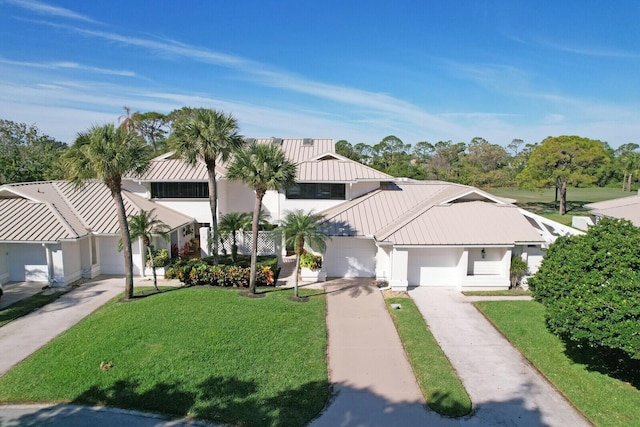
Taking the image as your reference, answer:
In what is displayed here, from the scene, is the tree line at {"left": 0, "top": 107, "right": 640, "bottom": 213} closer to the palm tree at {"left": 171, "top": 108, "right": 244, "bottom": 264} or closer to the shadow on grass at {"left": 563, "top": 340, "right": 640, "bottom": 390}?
the palm tree at {"left": 171, "top": 108, "right": 244, "bottom": 264}

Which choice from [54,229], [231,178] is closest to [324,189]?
[231,178]

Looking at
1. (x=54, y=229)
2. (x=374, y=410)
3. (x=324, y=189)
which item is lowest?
(x=374, y=410)

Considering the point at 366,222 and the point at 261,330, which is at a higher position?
the point at 366,222

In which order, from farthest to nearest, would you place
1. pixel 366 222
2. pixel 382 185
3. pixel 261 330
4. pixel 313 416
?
pixel 382 185 → pixel 366 222 → pixel 261 330 → pixel 313 416

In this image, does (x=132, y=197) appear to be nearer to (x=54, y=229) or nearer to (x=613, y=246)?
(x=54, y=229)

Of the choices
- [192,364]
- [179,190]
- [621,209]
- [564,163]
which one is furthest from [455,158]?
[192,364]

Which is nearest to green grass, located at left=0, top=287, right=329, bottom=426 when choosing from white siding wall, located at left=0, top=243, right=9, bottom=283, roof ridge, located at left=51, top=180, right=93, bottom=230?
roof ridge, located at left=51, top=180, right=93, bottom=230

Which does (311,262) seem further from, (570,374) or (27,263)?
(27,263)
